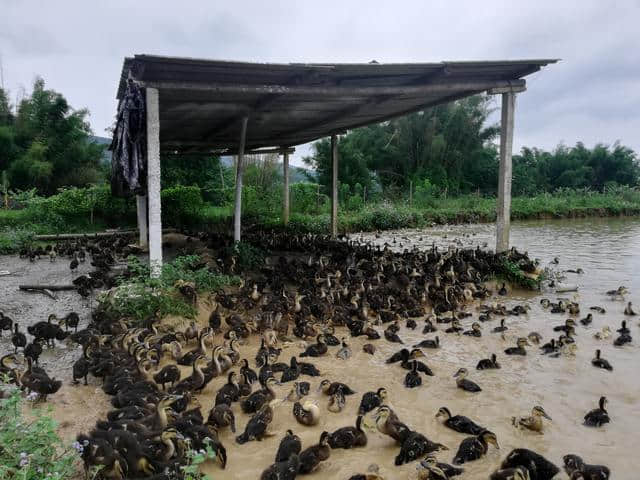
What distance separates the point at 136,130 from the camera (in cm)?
827

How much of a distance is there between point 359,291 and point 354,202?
707 inches

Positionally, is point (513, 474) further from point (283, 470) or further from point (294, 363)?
point (294, 363)

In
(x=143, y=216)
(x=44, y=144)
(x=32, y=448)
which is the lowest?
(x=32, y=448)

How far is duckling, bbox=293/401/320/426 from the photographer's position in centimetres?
496

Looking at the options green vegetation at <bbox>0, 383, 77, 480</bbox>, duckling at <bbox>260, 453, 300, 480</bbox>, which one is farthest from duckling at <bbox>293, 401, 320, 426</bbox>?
green vegetation at <bbox>0, 383, 77, 480</bbox>

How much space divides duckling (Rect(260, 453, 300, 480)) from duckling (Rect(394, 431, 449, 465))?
3.06 feet

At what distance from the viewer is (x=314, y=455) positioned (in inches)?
164

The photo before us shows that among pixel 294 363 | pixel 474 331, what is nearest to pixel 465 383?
pixel 294 363

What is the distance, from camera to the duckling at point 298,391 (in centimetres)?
548

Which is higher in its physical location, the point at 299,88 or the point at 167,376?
the point at 299,88

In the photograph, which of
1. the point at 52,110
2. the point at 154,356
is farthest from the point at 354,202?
the point at 154,356

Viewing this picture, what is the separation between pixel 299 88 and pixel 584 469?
22.6 ft

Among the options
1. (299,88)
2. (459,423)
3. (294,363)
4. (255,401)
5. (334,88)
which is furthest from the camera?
(334,88)

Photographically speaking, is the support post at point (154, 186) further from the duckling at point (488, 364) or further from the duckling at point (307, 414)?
the duckling at point (488, 364)
